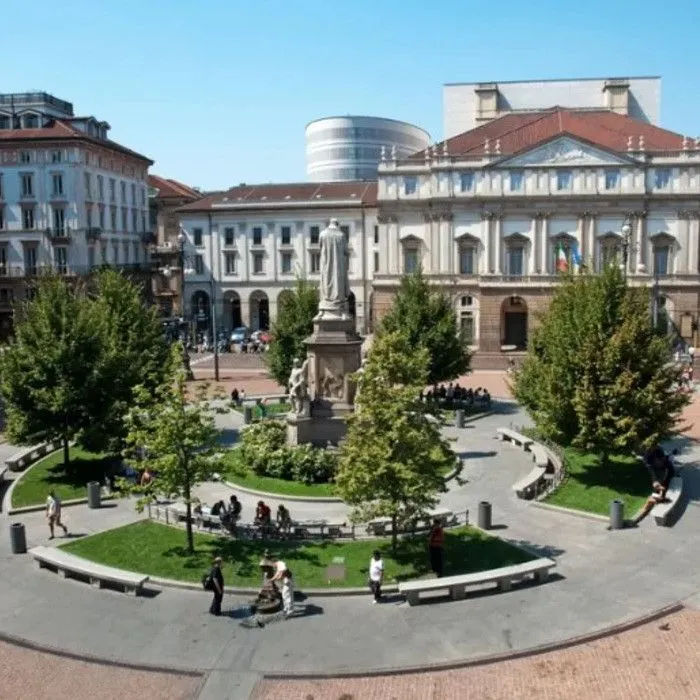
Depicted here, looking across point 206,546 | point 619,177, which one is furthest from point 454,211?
point 206,546

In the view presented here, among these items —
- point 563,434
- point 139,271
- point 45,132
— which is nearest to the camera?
point 563,434

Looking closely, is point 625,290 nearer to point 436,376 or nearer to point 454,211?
point 436,376

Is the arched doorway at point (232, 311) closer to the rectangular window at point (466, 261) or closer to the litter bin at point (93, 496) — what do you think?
the rectangular window at point (466, 261)

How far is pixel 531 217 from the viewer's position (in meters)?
63.2

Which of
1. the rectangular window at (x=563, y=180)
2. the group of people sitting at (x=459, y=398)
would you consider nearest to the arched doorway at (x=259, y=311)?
the rectangular window at (x=563, y=180)

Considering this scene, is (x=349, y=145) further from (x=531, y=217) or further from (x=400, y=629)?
(x=400, y=629)

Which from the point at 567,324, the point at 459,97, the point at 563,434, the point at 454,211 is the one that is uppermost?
the point at 459,97

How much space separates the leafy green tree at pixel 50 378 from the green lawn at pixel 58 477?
788mm

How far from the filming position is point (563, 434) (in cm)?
2611

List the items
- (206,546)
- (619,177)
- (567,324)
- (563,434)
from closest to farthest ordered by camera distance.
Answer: (206,546)
(563,434)
(567,324)
(619,177)

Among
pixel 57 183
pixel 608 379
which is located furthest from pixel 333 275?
pixel 57 183

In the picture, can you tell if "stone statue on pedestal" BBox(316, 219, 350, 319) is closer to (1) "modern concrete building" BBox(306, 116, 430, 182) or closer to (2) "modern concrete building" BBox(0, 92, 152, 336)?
(2) "modern concrete building" BBox(0, 92, 152, 336)

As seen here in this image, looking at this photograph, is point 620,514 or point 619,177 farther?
point 619,177

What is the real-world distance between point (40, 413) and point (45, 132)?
47895 mm
